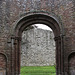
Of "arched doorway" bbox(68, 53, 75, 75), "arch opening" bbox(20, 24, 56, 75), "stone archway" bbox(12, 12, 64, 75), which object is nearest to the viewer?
"arched doorway" bbox(68, 53, 75, 75)

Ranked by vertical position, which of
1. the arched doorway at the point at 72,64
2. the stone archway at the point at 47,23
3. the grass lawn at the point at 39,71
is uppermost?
the stone archway at the point at 47,23

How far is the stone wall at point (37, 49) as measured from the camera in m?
16.9

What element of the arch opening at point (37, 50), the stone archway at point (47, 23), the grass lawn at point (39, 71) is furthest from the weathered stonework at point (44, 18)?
the arch opening at point (37, 50)

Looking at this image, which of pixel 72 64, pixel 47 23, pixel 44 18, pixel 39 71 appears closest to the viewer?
pixel 72 64

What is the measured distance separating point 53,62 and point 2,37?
35.6 ft

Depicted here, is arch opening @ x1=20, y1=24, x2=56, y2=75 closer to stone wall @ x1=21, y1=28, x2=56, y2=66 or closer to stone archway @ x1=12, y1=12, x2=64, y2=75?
stone wall @ x1=21, y1=28, x2=56, y2=66

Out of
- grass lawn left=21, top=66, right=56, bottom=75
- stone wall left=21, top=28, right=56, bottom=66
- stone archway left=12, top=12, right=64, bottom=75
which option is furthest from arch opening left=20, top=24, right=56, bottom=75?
stone archway left=12, top=12, right=64, bottom=75

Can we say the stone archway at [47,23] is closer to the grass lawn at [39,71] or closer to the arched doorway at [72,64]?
the arched doorway at [72,64]

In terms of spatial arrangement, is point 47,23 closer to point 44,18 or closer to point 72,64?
point 44,18

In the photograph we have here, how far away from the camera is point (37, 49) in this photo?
675 inches

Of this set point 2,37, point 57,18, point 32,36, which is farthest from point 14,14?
point 32,36

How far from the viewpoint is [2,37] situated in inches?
300

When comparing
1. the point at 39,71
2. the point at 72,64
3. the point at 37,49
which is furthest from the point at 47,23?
the point at 37,49

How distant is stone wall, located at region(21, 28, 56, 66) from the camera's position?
16.9 metres
